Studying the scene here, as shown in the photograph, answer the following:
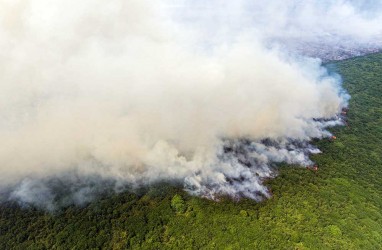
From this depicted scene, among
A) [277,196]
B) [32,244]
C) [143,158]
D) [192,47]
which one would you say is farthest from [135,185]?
[192,47]

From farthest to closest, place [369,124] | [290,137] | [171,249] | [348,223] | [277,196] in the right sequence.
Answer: [369,124] → [290,137] → [277,196] → [348,223] → [171,249]

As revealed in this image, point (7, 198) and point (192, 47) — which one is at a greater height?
point (192, 47)

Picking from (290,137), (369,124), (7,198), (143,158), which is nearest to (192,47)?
(290,137)

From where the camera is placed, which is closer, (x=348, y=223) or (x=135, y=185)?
(x=348, y=223)

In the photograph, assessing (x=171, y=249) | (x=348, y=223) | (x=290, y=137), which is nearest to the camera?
(x=171, y=249)

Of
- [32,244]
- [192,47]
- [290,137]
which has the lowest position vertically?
[32,244]

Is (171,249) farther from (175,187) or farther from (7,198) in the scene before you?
(7,198)

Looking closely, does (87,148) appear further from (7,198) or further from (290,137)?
(290,137)
